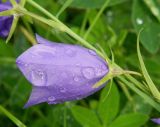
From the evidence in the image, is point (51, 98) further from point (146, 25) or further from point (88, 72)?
point (146, 25)

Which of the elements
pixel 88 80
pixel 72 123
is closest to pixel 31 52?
pixel 88 80

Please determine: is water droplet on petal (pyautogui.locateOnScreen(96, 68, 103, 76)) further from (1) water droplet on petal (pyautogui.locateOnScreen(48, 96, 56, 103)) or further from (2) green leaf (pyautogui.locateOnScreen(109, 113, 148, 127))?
(2) green leaf (pyautogui.locateOnScreen(109, 113, 148, 127))

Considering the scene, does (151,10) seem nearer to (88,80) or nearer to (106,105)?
(106,105)

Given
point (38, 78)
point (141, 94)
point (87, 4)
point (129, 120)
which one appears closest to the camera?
point (38, 78)

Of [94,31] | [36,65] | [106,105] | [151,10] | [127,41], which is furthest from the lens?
[127,41]

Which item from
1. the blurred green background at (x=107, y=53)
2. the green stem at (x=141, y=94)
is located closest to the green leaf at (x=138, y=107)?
the blurred green background at (x=107, y=53)

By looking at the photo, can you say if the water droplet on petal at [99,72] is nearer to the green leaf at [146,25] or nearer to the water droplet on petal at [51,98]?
the water droplet on petal at [51,98]

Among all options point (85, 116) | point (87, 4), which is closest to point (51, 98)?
point (85, 116)

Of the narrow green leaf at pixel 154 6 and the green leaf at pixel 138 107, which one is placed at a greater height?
the narrow green leaf at pixel 154 6
